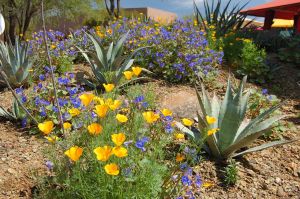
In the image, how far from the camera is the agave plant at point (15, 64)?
4.61 metres

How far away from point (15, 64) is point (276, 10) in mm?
7593

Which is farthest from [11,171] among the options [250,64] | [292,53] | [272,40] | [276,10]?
[276,10]

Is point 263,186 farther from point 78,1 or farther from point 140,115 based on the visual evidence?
point 78,1

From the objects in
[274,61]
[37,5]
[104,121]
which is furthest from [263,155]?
[37,5]

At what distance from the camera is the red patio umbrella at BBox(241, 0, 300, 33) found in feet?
27.3

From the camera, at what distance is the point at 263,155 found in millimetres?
3105

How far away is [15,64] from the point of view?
486 cm

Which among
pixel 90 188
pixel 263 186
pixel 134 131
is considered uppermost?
pixel 134 131

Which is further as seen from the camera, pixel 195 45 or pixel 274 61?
pixel 274 61

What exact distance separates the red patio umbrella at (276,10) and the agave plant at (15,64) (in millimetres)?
6086

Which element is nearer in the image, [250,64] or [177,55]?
[177,55]

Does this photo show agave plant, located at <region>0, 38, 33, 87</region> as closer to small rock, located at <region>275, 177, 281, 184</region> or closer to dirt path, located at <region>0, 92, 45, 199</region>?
dirt path, located at <region>0, 92, 45, 199</region>

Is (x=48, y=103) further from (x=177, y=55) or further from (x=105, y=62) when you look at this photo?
(x=177, y=55)

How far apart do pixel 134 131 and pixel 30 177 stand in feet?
2.92
